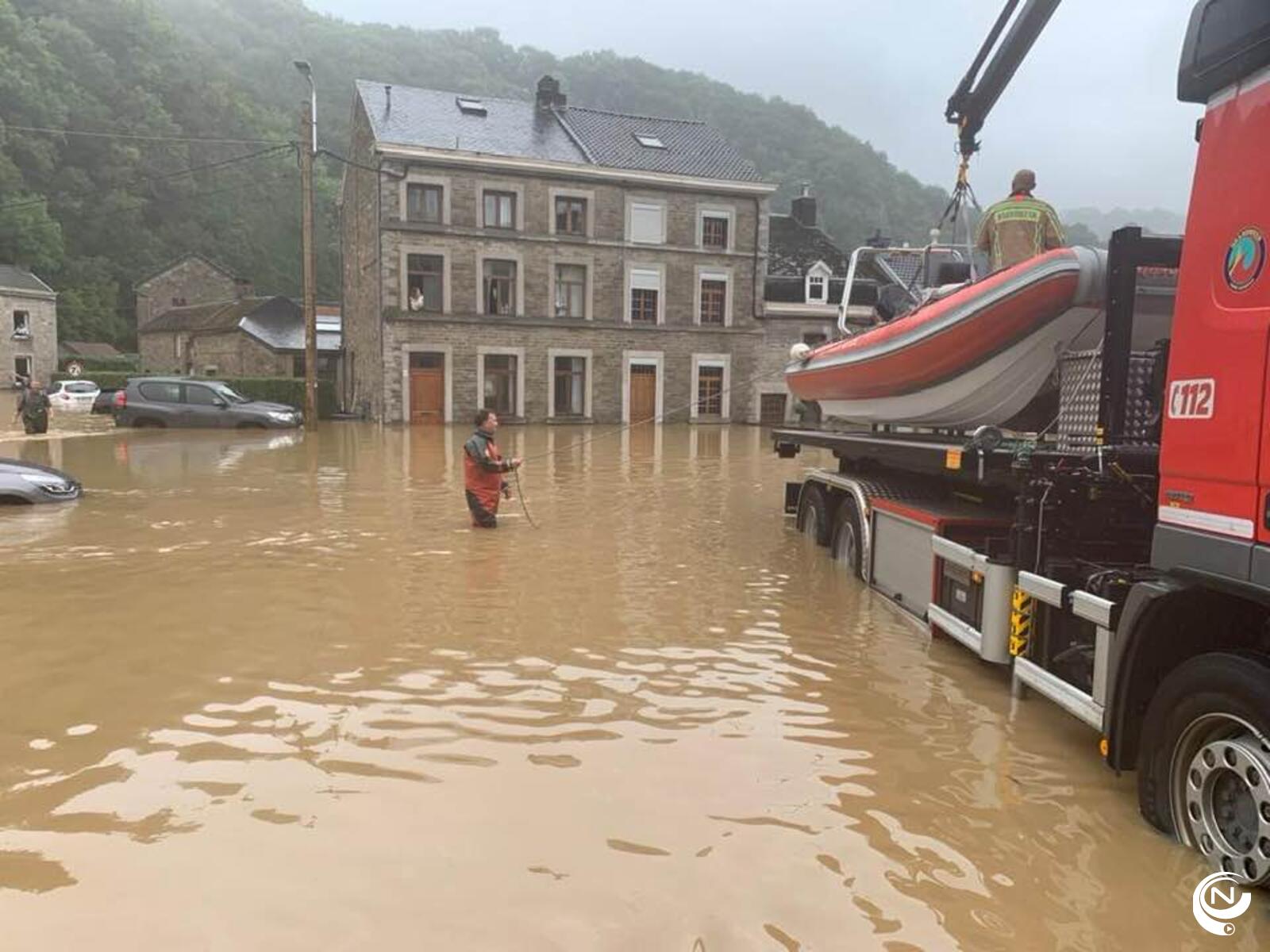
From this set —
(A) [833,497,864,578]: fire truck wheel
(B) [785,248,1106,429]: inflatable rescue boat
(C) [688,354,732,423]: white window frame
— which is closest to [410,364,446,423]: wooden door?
(C) [688,354,732,423]: white window frame

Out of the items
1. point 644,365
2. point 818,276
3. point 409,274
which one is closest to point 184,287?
point 409,274

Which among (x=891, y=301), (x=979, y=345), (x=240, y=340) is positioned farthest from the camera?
(x=240, y=340)

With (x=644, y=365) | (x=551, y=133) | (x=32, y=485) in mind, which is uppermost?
(x=551, y=133)

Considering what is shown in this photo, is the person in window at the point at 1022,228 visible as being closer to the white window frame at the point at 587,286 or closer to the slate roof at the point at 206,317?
the white window frame at the point at 587,286

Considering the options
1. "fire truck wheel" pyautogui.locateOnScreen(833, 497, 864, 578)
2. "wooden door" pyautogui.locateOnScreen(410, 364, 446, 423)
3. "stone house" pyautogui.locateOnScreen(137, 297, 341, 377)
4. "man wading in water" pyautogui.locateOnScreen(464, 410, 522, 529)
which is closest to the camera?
"fire truck wheel" pyautogui.locateOnScreen(833, 497, 864, 578)

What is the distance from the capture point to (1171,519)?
3484 mm

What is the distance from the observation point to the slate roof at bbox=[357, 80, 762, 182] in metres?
36.1

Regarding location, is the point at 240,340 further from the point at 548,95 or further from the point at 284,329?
the point at 548,95

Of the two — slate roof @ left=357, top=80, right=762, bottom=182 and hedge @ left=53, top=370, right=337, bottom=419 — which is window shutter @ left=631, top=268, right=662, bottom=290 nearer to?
slate roof @ left=357, top=80, right=762, bottom=182

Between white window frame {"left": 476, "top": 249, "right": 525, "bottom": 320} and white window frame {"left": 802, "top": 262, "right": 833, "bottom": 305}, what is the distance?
504 inches

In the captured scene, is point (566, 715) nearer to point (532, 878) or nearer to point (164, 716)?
point (532, 878)

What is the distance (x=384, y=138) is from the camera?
113ft

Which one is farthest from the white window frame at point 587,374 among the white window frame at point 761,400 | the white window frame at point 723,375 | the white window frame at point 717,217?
the white window frame at point 761,400

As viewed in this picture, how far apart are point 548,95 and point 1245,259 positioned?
134 ft
